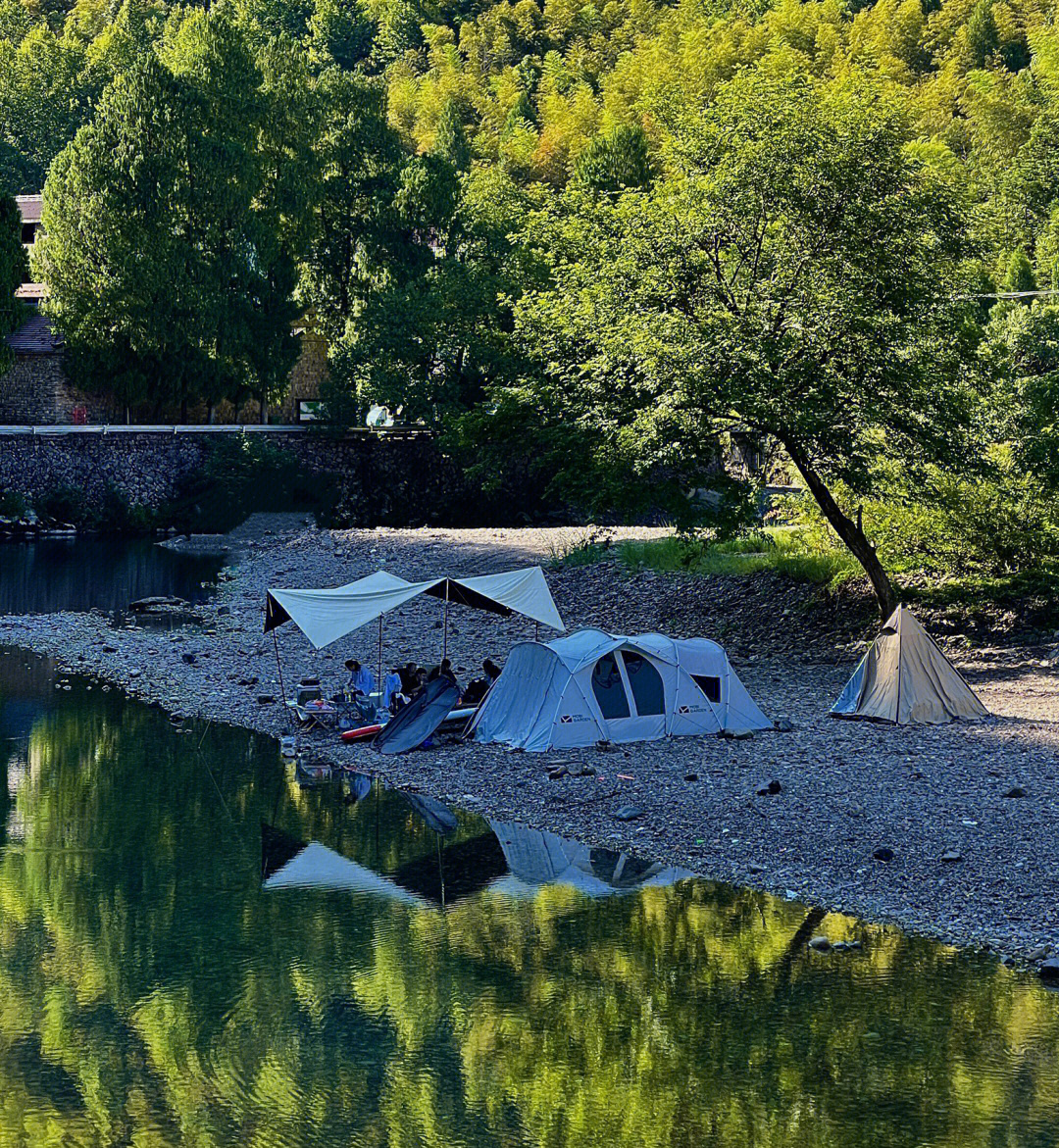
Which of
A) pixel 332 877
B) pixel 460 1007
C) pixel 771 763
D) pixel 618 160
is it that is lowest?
pixel 460 1007

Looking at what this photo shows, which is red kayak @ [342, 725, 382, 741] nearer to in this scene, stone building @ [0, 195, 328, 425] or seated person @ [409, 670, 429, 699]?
seated person @ [409, 670, 429, 699]

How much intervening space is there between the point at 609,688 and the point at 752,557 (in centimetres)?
1437

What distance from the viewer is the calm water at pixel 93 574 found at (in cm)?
4397

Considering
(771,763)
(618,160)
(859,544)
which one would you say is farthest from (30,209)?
(771,763)

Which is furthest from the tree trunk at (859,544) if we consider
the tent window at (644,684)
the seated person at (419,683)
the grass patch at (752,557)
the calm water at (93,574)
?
the calm water at (93,574)

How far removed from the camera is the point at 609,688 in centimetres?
2391

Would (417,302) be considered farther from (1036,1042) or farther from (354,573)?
(1036,1042)

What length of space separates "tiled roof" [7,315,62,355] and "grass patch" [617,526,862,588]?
121ft

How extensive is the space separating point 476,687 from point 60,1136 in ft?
45.7

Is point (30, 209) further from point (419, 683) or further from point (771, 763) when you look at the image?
point (771, 763)

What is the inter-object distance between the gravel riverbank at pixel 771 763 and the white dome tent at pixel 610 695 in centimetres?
45

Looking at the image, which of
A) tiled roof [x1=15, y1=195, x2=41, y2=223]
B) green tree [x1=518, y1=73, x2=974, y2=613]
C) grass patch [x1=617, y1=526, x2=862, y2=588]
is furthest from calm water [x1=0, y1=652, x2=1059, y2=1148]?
tiled roof [x1=15, y1=195, x2=41, y2=223]

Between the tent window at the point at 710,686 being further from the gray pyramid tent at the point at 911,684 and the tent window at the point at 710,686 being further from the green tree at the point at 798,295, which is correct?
the green tree at the point at 798,295

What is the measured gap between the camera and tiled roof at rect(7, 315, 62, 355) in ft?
224
